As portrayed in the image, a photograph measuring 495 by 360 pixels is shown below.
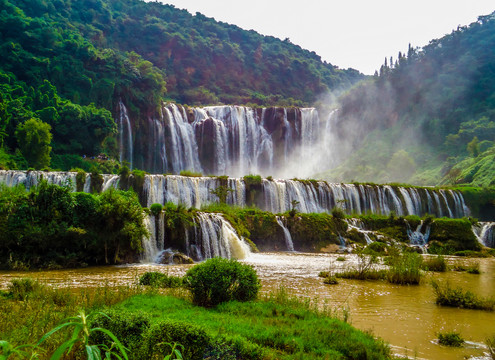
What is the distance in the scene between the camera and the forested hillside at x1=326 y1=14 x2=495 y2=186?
61.8m

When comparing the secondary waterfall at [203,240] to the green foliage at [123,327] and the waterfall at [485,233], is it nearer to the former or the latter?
the green foliage at [123,327]

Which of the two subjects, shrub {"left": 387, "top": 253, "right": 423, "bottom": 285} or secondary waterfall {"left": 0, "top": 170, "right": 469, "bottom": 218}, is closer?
shrub {"left": 387, "top": 253, "right": 423, "bottom": 285}

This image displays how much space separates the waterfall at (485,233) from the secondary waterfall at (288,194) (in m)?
7.11

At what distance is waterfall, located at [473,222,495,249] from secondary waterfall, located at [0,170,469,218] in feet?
23.3

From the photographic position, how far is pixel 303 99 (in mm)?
103812

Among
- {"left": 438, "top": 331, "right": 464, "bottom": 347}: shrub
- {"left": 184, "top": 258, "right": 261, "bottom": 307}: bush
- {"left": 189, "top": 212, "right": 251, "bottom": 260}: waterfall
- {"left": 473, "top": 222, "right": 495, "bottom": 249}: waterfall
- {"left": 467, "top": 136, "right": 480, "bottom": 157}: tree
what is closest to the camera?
{"left": 438, "top": 331, "right": 464, "bottom": 347}: shrub

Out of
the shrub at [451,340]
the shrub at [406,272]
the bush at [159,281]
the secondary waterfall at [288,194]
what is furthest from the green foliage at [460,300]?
the secondary waterfall at [288,194]

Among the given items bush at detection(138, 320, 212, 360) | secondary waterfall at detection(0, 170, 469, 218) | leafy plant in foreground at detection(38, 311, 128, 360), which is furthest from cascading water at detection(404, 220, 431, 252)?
leafy plant in foreground at detection(38, 311, 128, 360)

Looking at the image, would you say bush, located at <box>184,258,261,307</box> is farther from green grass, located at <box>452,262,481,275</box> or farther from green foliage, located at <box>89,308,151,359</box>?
green grass, located at <box>452,262,481,275</box>

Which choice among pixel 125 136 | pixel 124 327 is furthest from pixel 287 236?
pixel 125 136

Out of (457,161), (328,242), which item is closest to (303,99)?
(457,161)

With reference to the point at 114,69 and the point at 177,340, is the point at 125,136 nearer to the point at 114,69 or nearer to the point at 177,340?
the point at 114,69

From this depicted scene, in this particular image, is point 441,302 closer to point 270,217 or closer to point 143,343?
point 143,343

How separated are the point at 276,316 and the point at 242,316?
731 millimetres
